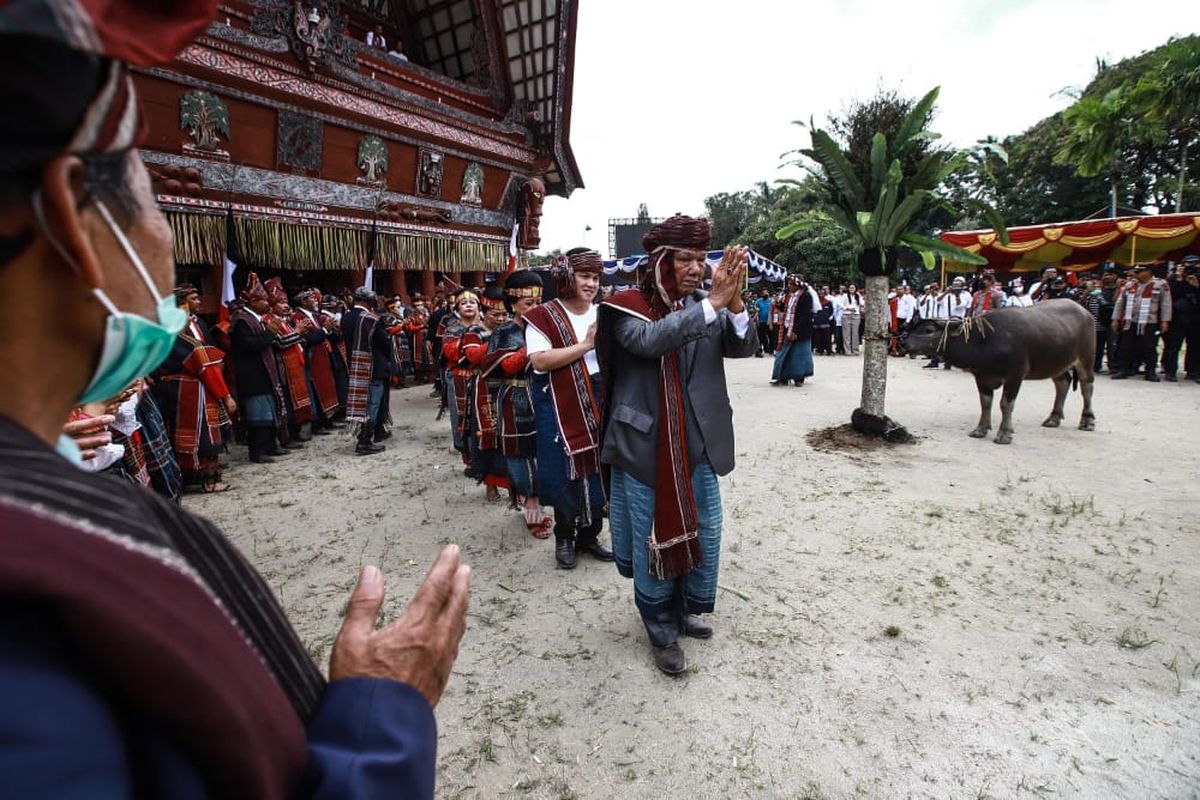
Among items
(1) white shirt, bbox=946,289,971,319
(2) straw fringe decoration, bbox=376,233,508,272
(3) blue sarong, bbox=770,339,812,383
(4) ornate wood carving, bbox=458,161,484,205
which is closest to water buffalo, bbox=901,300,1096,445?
(3) blue sarong, bbox=770,339,812,383

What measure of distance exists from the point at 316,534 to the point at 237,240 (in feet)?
20.9

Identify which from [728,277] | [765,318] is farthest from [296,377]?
[765,318]

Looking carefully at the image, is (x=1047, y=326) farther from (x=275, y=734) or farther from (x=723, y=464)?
(x=275, y=734)

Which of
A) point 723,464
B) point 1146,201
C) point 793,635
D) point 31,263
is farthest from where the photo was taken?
point 1146,201

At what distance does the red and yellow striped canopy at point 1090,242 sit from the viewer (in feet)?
50.4

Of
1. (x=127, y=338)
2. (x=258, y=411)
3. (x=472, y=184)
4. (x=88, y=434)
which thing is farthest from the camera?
(x=472, y=184)

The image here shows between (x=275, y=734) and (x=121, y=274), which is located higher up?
(x=121, y=274)

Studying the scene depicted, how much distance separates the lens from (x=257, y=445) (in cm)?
652

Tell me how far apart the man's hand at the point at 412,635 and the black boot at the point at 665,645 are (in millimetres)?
1923

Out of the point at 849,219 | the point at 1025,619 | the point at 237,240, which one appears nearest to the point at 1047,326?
the point at 849,219

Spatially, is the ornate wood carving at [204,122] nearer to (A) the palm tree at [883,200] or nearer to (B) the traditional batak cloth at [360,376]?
(B) the traditional batak cloth at [360,376]

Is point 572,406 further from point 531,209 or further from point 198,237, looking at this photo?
point 531,209

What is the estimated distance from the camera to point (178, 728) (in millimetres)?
520

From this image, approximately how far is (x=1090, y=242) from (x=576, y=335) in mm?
19829
